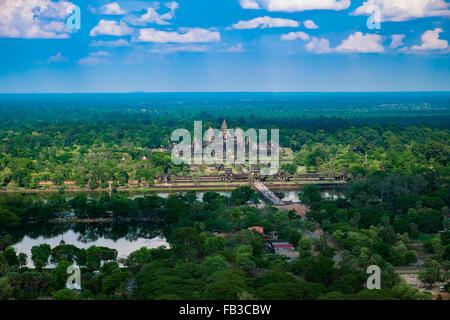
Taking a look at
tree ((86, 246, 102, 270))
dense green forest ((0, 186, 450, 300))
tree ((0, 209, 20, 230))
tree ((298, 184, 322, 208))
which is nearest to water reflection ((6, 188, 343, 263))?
tree ((0, 209, 20, 230))

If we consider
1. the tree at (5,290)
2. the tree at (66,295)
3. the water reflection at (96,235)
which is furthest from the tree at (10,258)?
the tree at (66,295)

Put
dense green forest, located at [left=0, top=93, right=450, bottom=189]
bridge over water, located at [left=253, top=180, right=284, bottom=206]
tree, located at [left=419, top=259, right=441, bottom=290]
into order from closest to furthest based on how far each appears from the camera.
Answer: tree, located at [left=419, top=259, right=441, bottom=290] < bridge over water, located at [left=253, top=180, right=284, bottom=206] < dense green forest, located at [left=0, top=93, right=450, bottom=189]

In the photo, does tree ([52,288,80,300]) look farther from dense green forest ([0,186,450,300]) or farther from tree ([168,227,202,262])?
tree ([168,227,202,262])

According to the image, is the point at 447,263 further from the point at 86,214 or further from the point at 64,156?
the point at 64,156

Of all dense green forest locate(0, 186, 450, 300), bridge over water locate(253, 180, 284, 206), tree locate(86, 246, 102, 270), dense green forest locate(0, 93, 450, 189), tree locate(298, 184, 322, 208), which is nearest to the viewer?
dense green forest locate(0, 186, 450, 300)

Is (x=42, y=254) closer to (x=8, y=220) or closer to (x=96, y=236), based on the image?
(x=96, y=236)

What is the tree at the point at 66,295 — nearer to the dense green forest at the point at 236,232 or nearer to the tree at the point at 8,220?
the dense green forest at the point at 236,232

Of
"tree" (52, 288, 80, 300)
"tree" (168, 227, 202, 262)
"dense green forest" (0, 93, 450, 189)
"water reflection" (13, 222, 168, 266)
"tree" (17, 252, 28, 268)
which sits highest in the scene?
"dense green forest" (0, 93, 450, 189)

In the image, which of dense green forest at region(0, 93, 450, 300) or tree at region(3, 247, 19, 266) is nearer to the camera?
dense green forest at region(0, 93, 450, 300)

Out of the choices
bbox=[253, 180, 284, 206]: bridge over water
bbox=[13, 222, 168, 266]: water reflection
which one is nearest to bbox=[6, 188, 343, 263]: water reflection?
bbox=[13, 222, 168, 266]: water reflection

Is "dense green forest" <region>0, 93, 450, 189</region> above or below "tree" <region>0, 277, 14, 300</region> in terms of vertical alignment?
above
